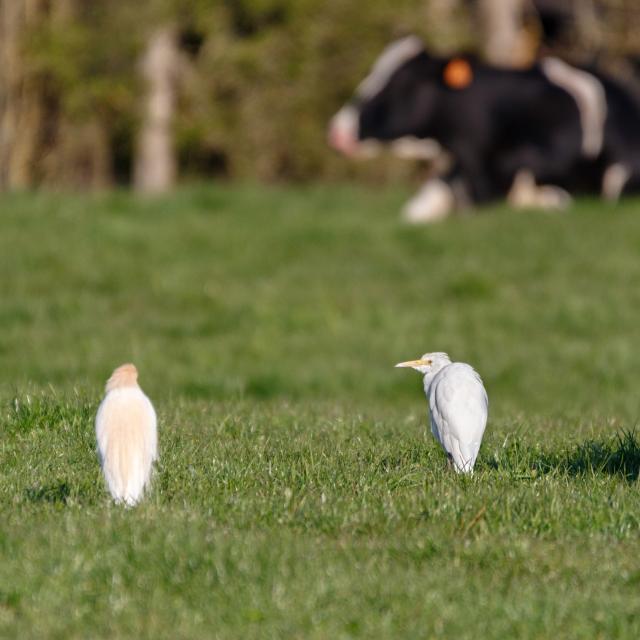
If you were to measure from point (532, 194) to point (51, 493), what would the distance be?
15.7 m

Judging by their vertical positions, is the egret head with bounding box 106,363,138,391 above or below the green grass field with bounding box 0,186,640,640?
above

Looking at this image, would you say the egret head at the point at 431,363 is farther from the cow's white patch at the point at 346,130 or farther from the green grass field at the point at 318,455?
the cow's white patch at the point at 346,130

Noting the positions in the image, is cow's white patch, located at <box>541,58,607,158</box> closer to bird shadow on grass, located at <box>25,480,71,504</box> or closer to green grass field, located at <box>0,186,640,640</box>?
green grass field, located at <box>0,186,640,640</box>

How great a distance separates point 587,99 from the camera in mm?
21000

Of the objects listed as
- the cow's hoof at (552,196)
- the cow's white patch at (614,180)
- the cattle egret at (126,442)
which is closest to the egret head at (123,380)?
the cattle egret at (126,442)

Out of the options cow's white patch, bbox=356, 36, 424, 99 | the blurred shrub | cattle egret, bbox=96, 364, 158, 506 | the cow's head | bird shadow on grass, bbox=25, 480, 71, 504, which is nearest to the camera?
cattle egret, bbox=96, 364, 158, 506

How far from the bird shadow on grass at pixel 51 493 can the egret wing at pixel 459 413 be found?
5.62 ft

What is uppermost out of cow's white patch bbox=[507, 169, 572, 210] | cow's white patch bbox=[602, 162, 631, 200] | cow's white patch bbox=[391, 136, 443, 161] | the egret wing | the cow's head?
the egret wing

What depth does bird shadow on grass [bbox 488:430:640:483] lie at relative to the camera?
752cm

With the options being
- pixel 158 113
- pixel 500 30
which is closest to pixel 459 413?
pixel 158 113

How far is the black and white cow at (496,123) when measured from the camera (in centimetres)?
2084

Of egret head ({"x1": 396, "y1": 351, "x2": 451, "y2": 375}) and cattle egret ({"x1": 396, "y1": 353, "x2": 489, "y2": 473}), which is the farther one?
egret head ({"x1": 396, "y1": 351, "x2": 451, "y2": 375})

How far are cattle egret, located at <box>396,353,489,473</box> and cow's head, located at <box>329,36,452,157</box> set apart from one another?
14.0m

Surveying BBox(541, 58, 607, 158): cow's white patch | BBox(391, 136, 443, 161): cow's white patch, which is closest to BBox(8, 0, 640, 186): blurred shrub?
BBox(391, 136, 443, 161): cow's white patch
